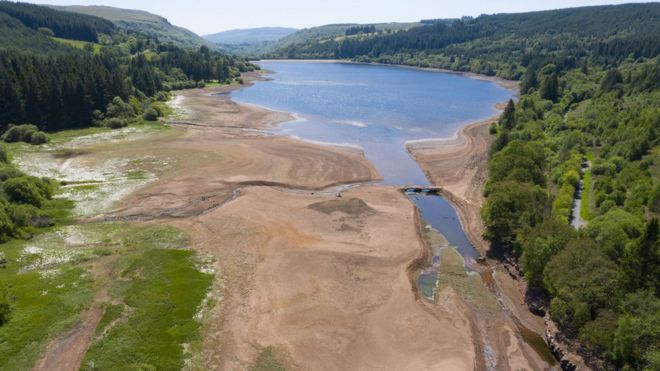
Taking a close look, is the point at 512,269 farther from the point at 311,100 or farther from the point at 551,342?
the point at 311,100

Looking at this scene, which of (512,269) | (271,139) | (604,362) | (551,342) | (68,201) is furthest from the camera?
(271,139)

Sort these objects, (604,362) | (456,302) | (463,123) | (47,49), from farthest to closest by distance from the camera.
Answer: (47,49) → (463,123) → (456,302) → (604,362)

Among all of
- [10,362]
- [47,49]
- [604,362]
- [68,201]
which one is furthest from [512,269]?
[47,49]

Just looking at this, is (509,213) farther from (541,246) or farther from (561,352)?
(561,352)

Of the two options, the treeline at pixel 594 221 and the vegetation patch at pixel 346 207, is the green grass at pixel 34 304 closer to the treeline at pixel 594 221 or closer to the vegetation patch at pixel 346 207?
the vegetation patch at pixel 346 207

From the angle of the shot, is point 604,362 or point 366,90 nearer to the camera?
point 604,362

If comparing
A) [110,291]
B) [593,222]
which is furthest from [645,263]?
[110,291]
